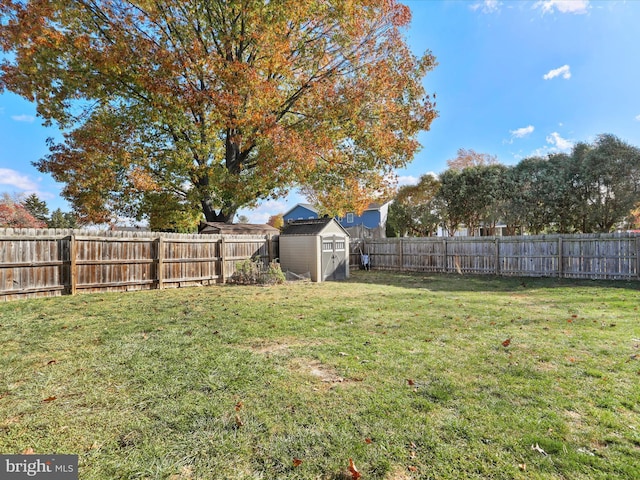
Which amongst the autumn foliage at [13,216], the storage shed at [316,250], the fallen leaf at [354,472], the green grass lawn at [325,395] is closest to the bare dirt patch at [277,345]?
the green grass lawn at [325,395]

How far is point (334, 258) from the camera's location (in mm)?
13484

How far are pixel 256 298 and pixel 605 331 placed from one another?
672 cm

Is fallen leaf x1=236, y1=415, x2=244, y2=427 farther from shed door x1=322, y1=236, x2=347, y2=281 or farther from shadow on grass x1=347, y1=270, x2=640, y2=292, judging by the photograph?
shed door x1=322, y1=236, x2=347, y2=281

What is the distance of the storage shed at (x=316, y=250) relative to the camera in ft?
41.8

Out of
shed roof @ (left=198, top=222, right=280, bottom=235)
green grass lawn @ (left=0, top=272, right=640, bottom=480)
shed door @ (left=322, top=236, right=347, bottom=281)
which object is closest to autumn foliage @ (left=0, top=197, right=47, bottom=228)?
shed roof @ (left=198, top=222, right=280, bottom=235)

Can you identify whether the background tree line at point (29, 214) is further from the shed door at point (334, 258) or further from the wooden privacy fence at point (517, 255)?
the wooden privacy fence at point (517, 255)

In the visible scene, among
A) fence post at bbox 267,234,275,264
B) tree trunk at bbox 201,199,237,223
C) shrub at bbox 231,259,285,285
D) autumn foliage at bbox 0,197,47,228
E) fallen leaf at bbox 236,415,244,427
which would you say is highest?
autumn foliage at bbox 0,197,47,228

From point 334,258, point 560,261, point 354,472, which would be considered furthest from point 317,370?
point 560,261

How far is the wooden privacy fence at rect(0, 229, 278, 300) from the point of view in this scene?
7.69 m

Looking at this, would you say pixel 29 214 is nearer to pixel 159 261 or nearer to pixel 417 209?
pixel 159 261

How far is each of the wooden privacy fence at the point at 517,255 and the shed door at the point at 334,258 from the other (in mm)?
3451

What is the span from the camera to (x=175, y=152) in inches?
518

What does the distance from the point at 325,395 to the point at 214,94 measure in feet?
38.6

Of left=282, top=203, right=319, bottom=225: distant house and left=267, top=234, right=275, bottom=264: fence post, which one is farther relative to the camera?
left=282, top=203, right=319, bottom=225: distant house
